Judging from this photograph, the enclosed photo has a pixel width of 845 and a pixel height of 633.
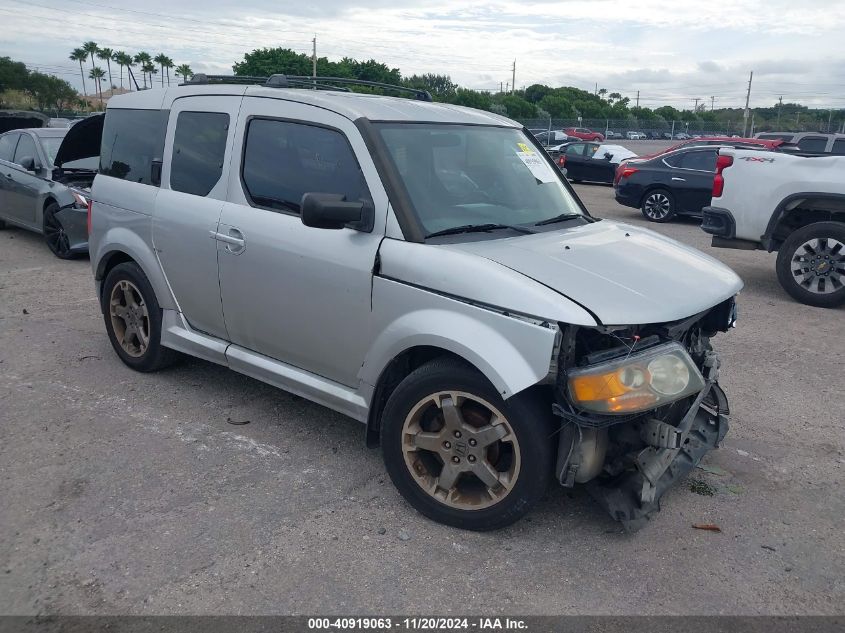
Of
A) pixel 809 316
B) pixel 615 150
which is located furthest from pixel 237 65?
pixel 809 316

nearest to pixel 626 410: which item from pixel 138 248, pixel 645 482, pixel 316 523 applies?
pixel 645 482

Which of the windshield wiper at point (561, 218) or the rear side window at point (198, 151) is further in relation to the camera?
the rear side window at point (198, 151)

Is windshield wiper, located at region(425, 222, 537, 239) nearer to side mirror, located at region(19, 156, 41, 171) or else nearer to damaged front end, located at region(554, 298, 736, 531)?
damaged front end, located at region(554, 298, 736, 531)

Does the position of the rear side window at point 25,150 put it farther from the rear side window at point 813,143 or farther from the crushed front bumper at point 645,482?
the rear side window at point 813,143

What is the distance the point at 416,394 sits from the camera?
3434mm

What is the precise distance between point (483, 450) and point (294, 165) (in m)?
1.94

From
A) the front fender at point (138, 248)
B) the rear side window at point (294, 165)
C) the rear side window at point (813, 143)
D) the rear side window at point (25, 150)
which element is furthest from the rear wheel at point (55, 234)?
the rear side window at point (813, 143)

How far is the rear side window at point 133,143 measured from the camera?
4.96m

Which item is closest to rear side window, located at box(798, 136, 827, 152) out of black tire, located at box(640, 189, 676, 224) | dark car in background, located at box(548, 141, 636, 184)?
black tire, located at box(640, 189, 676, 224)

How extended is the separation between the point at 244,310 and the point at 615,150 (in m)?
19.0

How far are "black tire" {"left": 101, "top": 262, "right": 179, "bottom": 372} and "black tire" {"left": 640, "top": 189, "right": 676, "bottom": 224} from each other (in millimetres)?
11427

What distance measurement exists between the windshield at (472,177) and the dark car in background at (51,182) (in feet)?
19.2

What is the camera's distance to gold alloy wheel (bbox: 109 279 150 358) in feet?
17.1

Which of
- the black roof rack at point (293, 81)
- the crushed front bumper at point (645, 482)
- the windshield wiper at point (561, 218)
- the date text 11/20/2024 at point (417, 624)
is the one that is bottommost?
the date text 11/20/2024 at point (417, 624)
